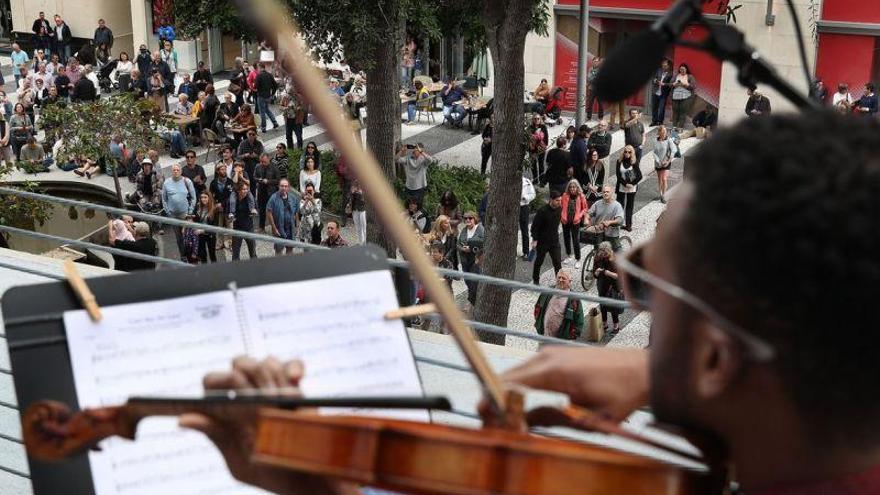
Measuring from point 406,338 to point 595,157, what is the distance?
13841 millimetres

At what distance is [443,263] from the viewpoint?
12.4m

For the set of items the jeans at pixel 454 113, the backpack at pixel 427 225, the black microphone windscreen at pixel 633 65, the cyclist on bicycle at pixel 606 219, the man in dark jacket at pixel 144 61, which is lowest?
the backpack at pixel 427 225

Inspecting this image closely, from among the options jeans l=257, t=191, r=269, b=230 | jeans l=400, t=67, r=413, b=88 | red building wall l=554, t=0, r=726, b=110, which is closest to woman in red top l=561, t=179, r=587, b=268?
jeans l=257, t=191, r=269, b=230

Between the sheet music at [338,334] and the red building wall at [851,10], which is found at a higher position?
the red building wall at [851,10]

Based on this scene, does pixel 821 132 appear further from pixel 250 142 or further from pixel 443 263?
pixel 250 142

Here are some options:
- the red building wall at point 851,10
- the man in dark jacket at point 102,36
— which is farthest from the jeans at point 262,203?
the man in dark jacket at point 102,36

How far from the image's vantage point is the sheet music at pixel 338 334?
2.28 metres

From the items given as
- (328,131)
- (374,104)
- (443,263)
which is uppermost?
(328,131)

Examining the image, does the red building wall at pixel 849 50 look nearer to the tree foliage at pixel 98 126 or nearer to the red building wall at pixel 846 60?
the red building wall at pixel 846 60

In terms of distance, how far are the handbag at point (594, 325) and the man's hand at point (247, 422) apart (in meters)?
9.09

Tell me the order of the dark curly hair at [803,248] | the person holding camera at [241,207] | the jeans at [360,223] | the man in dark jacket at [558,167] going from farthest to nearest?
1. the man in dark jacket at [558,167]
2. the jeans at [360,223]
3. the person holding camera at [241,207]
4. the dark curly hair at [803,248]

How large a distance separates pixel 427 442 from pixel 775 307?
0.55 m

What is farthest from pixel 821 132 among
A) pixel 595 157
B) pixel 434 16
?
pixel 595 157

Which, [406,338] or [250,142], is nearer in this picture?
[406,338]
